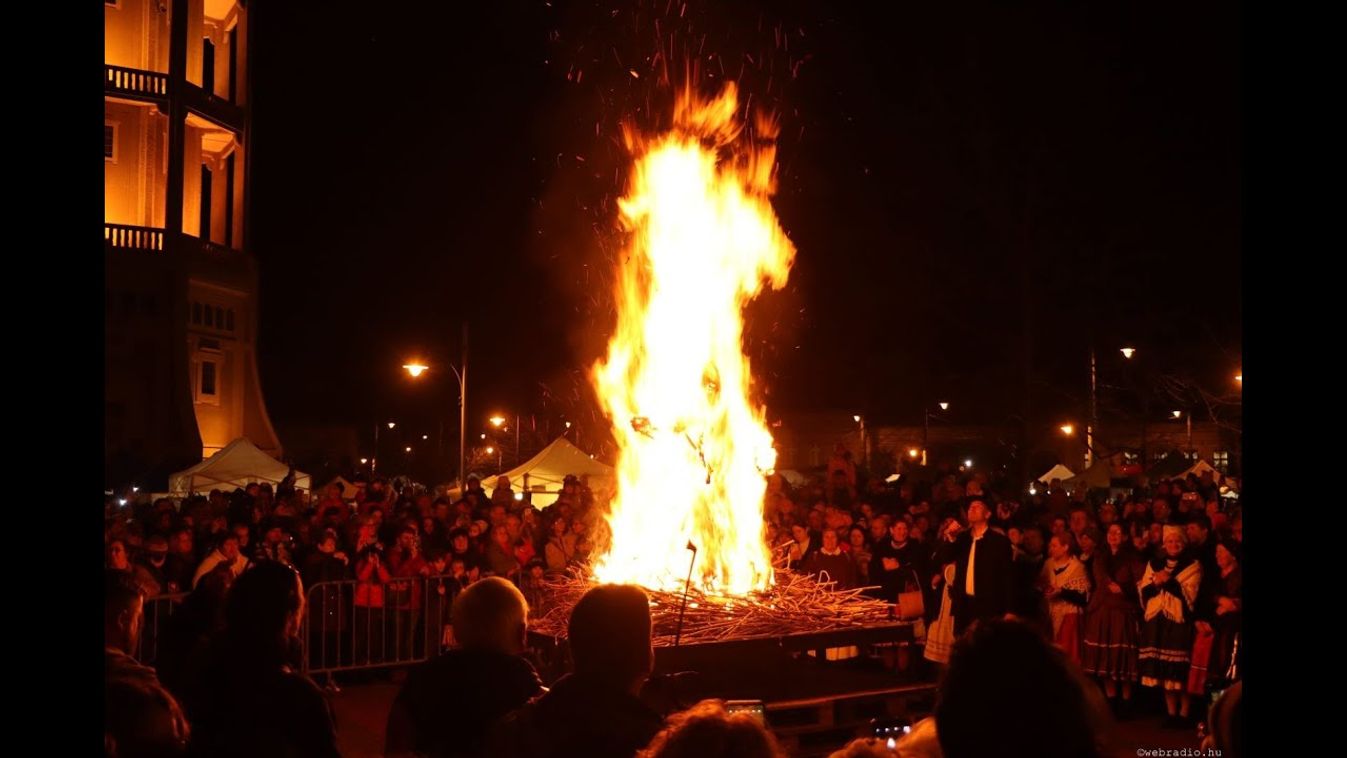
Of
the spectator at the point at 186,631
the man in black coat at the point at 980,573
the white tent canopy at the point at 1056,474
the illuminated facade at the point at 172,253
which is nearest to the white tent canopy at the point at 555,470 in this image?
the illuminated facade at the point at 172,253

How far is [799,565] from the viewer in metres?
13.1

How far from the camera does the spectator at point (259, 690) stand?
3744 millimetres

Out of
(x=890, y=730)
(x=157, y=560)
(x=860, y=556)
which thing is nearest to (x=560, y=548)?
(x=860, y=556)

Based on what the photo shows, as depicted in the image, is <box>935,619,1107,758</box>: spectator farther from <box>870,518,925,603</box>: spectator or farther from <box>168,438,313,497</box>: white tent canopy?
<box>168,438,313,497</box>: white tent canopy

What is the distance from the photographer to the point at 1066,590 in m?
10.8

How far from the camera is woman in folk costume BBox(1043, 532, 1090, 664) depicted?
34.9 ft

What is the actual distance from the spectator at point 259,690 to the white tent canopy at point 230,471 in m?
19.9

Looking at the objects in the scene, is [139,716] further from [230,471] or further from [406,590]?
[230,471]

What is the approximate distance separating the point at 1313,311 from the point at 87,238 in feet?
9.68

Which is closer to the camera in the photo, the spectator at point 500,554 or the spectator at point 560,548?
the spectator at point 500,554

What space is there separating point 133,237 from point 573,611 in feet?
107

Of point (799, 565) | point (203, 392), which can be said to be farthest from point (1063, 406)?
point (799, 565)

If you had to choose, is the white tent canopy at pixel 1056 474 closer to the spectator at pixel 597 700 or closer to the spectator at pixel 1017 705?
the spectator at pixel 597 700

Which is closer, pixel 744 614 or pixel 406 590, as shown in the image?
pixel 744 614
